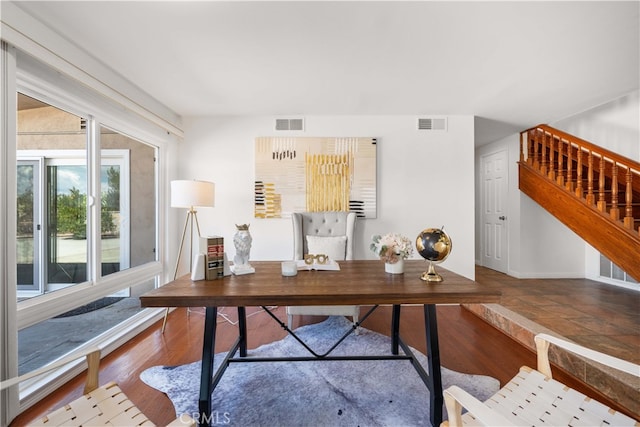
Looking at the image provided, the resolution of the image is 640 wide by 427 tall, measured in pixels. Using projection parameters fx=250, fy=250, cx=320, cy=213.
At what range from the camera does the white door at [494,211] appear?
428 cm

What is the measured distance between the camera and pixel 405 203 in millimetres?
3244

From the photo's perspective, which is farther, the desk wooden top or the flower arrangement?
the flower arrangement

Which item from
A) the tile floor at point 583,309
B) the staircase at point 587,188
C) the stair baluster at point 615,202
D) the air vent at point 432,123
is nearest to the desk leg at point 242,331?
the tile floor at point 583,309

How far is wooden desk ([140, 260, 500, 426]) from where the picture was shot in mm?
1160

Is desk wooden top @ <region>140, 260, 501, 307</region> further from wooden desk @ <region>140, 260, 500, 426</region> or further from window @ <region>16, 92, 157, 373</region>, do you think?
window @ <region>16, 92, 157, 373</region>

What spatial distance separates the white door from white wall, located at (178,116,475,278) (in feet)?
5.25

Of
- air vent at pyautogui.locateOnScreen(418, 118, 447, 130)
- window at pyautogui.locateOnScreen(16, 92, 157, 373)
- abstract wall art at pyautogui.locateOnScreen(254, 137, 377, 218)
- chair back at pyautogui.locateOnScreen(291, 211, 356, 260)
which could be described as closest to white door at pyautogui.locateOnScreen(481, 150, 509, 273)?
air vent at pyautogui.locateOnScreen(418, 118, 447, 130)

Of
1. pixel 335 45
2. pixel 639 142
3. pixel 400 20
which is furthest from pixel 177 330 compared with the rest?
pixel 639 142

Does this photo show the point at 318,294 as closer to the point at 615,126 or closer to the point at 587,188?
the point at 587,188

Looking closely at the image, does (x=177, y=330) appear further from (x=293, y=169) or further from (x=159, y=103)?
(x=159, y=103)

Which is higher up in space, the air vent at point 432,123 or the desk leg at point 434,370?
the air vent at point 432,123

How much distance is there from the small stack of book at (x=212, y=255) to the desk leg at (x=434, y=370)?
3.97 ft

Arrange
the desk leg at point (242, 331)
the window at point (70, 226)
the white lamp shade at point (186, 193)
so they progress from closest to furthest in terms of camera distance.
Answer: the window at point (70, 226), the desk leg at point (242, 331), the white lamp shade at point (186, 193)

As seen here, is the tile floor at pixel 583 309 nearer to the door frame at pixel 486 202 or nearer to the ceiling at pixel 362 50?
the door frame at pixel 486 202
